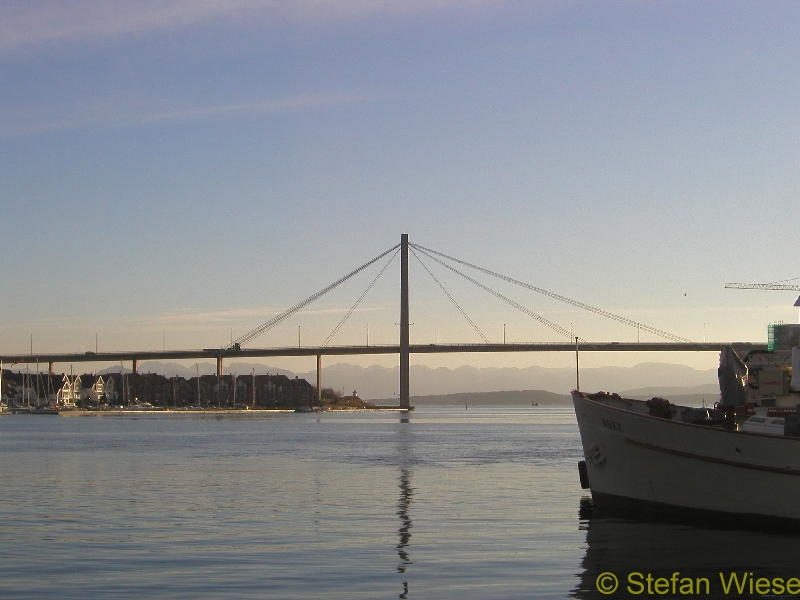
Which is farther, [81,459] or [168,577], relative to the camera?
[81,459]

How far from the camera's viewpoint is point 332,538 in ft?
59.1

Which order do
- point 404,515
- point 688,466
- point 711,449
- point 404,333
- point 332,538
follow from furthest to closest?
1. point 404,333
2. point 404,515
3. point 688,466
4. point 711,449
5. point 332,538

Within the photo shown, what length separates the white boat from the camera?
1828 cm

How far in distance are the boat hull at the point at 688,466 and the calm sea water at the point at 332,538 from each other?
537mm

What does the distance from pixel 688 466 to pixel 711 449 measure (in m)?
0.63

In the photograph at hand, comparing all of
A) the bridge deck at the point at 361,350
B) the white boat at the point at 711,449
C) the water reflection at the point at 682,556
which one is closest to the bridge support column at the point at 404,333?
the bridge deck at the point at 361,350

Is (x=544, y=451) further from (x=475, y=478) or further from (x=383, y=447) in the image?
(x=475, y=478)

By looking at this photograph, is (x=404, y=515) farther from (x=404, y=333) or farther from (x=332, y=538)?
(x=404, y=333)

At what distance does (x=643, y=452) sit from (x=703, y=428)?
1481 millimetres

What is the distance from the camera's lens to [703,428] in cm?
1886

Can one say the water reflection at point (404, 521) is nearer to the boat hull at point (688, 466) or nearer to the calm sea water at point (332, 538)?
the calm sea water at point (332, 538)

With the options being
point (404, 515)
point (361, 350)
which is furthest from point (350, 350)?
point (404, 515)

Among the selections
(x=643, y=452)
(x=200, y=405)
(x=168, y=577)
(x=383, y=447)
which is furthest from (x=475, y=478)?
(x=200, y=405)

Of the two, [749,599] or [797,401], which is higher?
[797,401]
